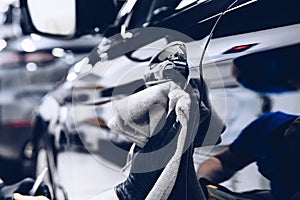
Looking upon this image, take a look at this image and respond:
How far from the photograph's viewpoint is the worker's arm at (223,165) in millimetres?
1166

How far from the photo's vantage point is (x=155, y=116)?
119cm

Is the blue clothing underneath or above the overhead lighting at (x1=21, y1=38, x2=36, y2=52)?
Answer: underneath

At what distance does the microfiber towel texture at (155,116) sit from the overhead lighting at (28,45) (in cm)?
28

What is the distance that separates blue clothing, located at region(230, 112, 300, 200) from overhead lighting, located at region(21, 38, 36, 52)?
1.99 ft

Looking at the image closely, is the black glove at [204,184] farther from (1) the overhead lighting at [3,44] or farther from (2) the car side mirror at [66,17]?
(1) the overhead lighting at [3,44]

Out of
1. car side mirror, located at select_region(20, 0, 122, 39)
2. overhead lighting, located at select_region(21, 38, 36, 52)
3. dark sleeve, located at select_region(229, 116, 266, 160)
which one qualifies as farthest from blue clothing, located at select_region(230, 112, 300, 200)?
overhead lighting, located at select_region(21, 38, 36, 52)

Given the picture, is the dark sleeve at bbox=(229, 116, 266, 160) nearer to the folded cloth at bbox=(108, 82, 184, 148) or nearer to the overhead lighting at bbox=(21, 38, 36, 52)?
the folded cloth at bbox=(108, 82, 184, 148)

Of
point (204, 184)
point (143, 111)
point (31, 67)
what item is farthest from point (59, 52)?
point (204, 184)

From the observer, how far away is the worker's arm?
117 centimetres

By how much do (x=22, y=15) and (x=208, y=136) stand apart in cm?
61

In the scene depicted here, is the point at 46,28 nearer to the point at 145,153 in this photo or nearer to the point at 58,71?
the point at 58,71

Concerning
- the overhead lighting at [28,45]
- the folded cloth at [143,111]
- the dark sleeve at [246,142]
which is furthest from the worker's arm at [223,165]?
the overhead lighting at [28,45]

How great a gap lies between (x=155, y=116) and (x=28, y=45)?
16.0 inches

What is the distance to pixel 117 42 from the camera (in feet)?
4.03
